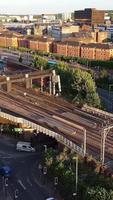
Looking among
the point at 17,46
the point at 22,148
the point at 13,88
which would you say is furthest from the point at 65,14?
the point at 22,148

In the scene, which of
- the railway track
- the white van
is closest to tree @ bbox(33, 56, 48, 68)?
the railway track

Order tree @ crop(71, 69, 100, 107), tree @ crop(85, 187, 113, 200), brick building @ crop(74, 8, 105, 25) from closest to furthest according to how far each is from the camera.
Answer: tree @ crop(85, 187, 113, 200)
tree @ crop(71, 69, 100, 107)
brick building @ crop(74, 8, 105, 25)

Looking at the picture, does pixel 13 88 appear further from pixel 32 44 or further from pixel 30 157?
pixel 32 44

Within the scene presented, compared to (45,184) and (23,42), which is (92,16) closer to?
(23,42)

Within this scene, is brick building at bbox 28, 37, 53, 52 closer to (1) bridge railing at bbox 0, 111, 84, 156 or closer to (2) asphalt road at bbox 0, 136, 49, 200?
(1) bridge railing at bbox 0, 111, 84, 156

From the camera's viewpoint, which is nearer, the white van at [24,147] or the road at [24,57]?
the white van at [24,147]

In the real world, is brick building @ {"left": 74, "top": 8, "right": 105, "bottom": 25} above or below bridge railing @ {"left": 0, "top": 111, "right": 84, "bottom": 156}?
above

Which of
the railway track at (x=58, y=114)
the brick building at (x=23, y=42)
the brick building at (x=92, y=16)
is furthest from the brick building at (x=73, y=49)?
the brick building at (x=92, y=16)

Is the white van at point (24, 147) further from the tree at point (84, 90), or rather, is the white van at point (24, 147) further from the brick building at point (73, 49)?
the brick building at point (73, 49)

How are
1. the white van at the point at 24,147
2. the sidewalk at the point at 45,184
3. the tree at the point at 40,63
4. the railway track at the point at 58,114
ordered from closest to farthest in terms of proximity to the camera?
the sidewalk at the point at 45,184
the railway track at the point at 58,114
the white van at the point at 24,147
the tree at the point at 40,63

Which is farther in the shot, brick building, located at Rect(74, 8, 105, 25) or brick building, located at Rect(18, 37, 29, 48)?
brick building, located at Rect(74, 8, 105, 25)
